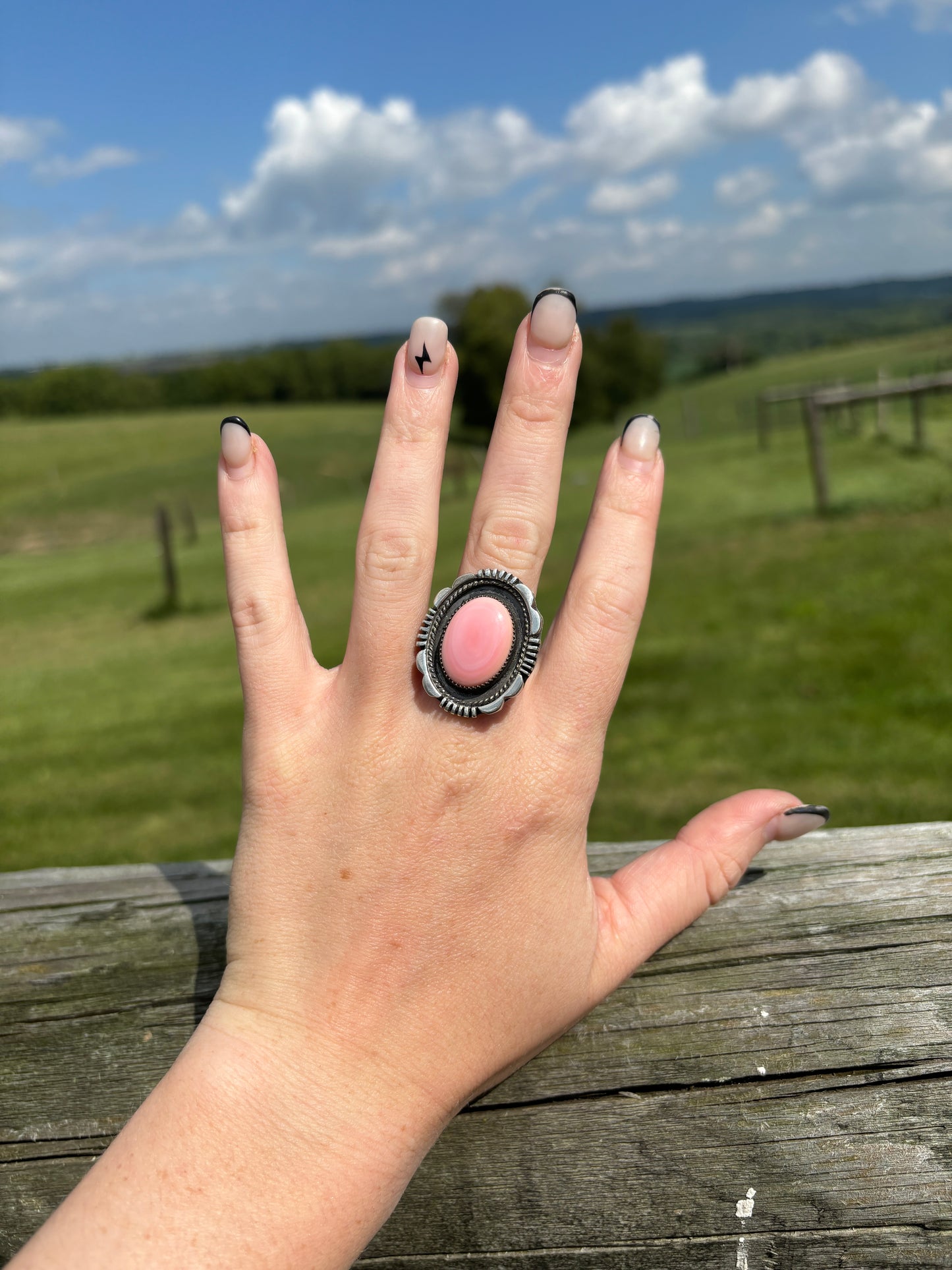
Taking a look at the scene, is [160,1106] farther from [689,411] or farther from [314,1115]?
[689,411]

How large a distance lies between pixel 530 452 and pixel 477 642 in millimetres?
314

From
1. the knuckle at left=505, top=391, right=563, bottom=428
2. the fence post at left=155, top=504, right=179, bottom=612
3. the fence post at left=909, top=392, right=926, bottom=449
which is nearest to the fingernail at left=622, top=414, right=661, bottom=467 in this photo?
the knuckle at left=505, top=391, right=563, bottom=428

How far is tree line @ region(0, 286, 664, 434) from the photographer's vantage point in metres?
58.0

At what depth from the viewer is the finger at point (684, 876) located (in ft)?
3.96

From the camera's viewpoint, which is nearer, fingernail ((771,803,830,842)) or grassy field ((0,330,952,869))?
fingernail ((771,803,830,842))

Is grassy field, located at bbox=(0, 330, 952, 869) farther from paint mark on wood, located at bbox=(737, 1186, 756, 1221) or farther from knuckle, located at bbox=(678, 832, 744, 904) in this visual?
paint mark on wood, located at bbox=(737, 1186, 756, 1221)

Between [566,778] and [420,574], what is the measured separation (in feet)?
1.14

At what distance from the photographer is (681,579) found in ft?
37.2

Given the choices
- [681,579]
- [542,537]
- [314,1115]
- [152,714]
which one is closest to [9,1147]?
[314,1115]

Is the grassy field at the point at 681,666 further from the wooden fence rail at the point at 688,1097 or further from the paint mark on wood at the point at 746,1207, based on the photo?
the paint mark on wood at the point at 746,1207

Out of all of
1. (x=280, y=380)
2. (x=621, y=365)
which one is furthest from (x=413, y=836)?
(x=280, y=380)

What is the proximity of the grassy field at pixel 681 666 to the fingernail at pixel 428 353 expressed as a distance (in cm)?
463

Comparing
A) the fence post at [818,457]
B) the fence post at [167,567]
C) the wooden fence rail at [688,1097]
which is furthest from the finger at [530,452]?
the fence post at [167,567]

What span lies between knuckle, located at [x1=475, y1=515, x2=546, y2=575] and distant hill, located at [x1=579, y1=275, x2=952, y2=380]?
55.0 m
